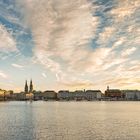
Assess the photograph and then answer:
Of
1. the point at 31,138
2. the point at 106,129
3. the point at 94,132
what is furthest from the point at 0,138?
the point at 106,129

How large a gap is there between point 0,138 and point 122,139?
21062mm

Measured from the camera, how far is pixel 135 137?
54875mm

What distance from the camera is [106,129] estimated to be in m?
64.5

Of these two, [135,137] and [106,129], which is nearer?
[135,137]

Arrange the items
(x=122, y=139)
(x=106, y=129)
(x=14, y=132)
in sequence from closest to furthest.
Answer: (x=122, y=139), (x=14, y=132), (x=106, y=129)

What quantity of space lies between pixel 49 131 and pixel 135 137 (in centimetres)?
1715

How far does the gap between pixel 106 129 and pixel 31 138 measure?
60.1 feet

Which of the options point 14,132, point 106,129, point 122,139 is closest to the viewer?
point 122,139

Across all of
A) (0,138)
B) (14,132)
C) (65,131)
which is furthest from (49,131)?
(0,138)

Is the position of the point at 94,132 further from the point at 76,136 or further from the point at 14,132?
the point at 14,132

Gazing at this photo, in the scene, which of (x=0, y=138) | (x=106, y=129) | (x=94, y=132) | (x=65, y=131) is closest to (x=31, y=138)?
(x=0, y=138)

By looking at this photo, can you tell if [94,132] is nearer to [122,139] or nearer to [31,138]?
[122,139]

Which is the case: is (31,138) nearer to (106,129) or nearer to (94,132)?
(94,132)

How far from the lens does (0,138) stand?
53.2 metres
